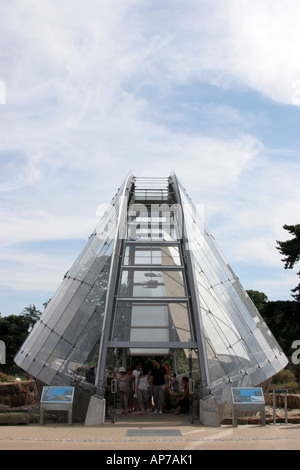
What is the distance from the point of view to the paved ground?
8.48 metres

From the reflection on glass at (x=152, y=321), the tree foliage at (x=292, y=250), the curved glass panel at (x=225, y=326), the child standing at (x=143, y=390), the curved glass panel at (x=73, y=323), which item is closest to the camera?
the curved glass panel at (x=225, y=326)

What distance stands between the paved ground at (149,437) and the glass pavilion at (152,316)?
1372mm

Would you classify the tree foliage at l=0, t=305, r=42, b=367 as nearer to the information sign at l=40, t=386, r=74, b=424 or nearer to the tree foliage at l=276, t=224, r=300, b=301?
the tree foliage at l=276, t=224, r=300, b=301

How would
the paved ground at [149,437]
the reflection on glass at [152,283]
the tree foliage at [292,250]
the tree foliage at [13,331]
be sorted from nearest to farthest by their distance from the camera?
the paved ground at [149,437]
the reflection on glass at [152,283]
the tree foliage at [292,250]
the tree foliage at [13,331]

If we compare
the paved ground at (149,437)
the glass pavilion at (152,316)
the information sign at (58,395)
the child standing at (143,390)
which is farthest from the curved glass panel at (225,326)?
the information sign at (58,395)

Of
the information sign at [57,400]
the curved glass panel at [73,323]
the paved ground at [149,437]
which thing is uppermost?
the curved glass panel at [73,323]

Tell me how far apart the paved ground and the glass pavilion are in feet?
4.50

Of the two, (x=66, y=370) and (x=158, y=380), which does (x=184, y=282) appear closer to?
(x=158, y=380)

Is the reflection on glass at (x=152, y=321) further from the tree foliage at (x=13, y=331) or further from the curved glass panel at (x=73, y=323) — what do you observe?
the tree foliage at (x=13, y=331)

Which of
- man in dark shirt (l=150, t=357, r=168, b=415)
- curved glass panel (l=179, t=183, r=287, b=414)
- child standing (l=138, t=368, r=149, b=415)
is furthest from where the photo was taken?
man in dark shirt (l=150, t=357, r=168, b=415)

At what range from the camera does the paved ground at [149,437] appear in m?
8.48

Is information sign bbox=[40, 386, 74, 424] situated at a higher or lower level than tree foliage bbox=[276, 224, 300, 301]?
lower

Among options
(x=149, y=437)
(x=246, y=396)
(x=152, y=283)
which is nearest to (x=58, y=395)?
(x=149, y=437)

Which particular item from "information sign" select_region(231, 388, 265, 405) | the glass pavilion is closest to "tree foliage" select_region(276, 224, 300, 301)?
the glass pavilion
